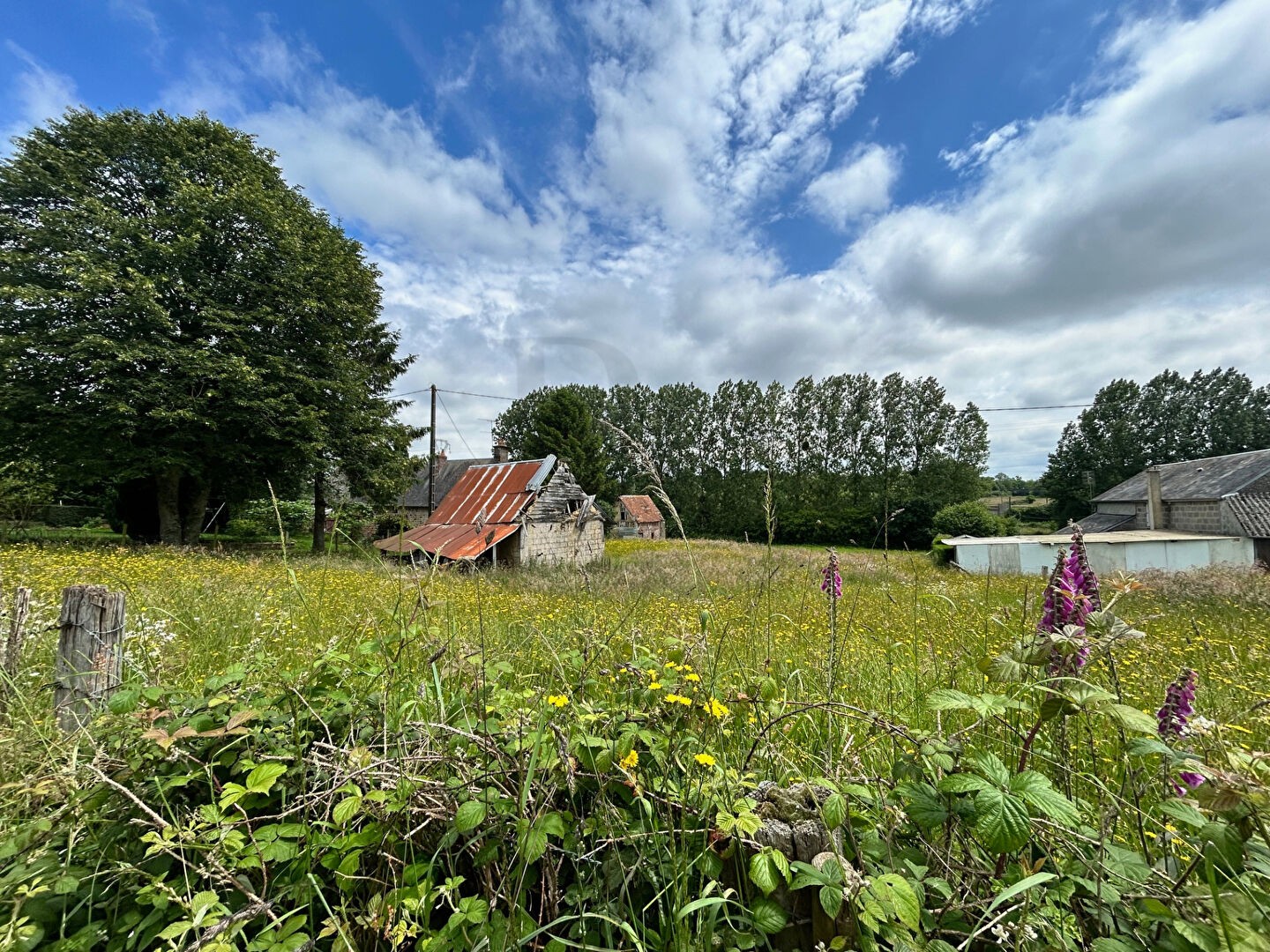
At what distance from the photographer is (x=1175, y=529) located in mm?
24641

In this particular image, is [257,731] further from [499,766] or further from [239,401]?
[239,401]

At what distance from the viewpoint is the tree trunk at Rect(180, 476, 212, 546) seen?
1656 centimetres

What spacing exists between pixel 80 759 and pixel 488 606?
192 inches

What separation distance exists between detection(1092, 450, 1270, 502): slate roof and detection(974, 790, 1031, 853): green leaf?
108 feet

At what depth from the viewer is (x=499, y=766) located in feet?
4.99

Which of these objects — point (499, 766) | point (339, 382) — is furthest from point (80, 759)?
point (339, 382)

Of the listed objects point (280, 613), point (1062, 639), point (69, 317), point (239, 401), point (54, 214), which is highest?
point (54, 214)

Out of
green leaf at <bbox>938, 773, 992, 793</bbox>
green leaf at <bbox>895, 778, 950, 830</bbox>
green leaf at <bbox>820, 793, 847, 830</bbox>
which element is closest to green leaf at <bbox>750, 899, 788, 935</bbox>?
green leaf at <bbox>820, 793, 847, 830</bbox>

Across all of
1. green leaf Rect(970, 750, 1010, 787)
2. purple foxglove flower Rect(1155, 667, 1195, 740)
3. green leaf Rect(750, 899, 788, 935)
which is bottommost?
green leaf Rect(750, 899, 788, 935)

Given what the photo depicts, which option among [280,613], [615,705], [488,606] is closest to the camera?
[615,705]

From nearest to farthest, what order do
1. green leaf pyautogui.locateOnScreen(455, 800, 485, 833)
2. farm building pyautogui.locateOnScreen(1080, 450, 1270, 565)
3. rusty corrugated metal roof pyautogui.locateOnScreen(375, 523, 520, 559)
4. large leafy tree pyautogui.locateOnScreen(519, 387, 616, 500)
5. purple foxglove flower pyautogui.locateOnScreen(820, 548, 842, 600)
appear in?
green leaf pyautogui.locateOnScreen(455, 800, 485, 833) < purple foxglove flower pyautogui.locateOnScreen(820, 548, 842, 600) < rusty corrugated metal roof pyautogui.locateOnScreen(375, 523, 520, 559) < farm building pyautogui.locateOnScreen(1080, 450, 1270, 565) < large leafy tree pyautogui.locateOnScreen(519, 387, 616, 500)

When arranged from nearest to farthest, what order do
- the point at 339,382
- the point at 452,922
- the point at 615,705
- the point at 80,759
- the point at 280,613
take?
the point at 452,922 < the point at 80,759 < the point at 615,705 < the point at 280,613 < the point at 339,382

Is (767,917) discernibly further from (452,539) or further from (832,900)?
(452,539)

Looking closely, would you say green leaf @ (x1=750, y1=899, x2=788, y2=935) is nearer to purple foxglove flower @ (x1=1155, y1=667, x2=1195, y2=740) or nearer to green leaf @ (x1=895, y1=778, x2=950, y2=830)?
green leaf @ (x1=895, y1=778, x2=950, y2=830)
